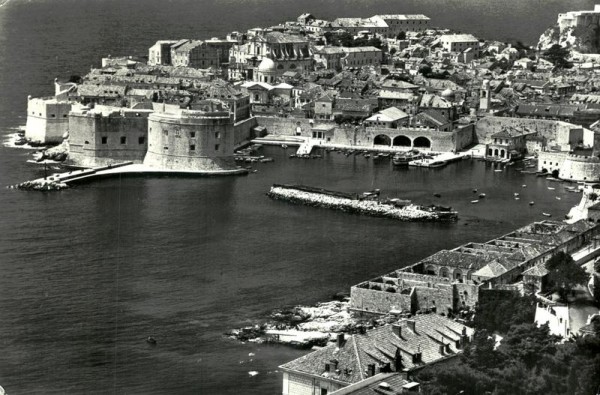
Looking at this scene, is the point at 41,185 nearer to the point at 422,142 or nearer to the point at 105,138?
the point at 105,138

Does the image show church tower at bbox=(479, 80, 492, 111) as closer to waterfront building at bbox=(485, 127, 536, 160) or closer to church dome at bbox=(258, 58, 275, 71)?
waterfront building at bbox=(485, 127, 536, 160)

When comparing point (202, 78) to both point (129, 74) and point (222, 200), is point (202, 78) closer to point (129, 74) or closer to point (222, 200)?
point (129, 74)

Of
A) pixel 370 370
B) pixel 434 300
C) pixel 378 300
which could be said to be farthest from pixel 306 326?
pixel 370 370

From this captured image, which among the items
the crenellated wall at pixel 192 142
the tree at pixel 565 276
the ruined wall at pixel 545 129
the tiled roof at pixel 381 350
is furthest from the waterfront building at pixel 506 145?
the tiled roof at pixel 381 350

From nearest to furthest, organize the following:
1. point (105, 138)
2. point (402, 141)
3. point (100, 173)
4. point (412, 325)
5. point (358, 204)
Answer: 1. point (412, 325)
2. point (358, 204)
3. point (100, 173)
4. point (105, 138)
5. point (402, 141)

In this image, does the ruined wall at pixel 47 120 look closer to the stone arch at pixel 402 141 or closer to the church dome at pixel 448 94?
the stone arch at pixel 402 141

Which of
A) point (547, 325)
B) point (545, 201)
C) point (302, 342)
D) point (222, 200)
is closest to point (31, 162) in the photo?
point (222, 200)

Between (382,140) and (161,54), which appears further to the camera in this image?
(161,54)

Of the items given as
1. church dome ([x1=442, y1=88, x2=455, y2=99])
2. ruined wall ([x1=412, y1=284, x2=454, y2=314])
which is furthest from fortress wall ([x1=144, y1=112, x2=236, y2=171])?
ruined wall ([x1=412, y1=284, x2=454, y2=314])
